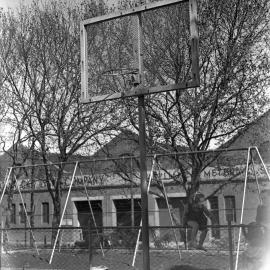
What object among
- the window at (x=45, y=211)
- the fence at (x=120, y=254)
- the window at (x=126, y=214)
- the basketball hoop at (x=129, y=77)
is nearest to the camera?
the basketball hoop at (x=129, y=77)

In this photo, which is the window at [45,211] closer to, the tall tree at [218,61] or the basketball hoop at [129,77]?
the tall tree at [218,61]

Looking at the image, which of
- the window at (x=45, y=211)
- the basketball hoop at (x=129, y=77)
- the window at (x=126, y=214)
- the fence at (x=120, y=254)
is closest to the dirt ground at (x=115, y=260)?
the fence at (x=120, y=254)

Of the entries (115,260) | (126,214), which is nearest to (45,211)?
(126,214)

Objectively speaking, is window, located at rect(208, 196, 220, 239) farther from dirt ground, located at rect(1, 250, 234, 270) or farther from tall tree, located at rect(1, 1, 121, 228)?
tall tree, located at rect(1, 1, 121, 228)

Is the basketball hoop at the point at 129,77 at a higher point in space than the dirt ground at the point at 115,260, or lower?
higher

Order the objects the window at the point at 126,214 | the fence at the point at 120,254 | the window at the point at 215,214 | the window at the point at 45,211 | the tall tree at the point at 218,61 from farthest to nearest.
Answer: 1. the window at the point at 45,211
2. the window at the point at 126,214
3. the tall tree at the point at 218,61
4. the window at the point at 215,214
5. the fence at the point at 120,254

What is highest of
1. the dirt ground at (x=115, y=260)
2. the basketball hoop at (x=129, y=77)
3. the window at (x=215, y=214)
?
the basketball hoop at (x=129, y=77)

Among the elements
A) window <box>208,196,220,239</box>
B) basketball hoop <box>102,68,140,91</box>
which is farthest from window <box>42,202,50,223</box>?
basketball hoop <box>102,68,140,91</box>

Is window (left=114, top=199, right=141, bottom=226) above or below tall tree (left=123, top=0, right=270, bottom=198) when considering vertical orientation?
below

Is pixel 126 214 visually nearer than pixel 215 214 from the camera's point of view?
No

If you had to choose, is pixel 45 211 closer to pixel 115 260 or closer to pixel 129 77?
pixel 115 260

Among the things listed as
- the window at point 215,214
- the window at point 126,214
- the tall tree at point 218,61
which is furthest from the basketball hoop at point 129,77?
the window at point 126,214

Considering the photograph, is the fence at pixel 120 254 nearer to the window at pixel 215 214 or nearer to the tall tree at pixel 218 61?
the window at pixel 215 214

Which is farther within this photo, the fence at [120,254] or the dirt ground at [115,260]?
the fence at [120,254]
